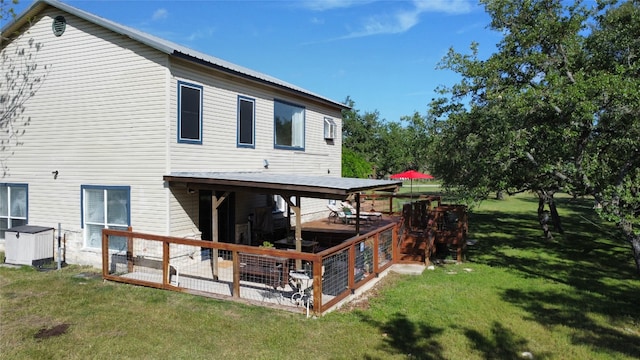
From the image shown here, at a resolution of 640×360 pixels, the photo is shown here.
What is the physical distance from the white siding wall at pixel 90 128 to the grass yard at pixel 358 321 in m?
1.95

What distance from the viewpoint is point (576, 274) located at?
10.3 meters

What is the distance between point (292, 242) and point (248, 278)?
6.84 ft

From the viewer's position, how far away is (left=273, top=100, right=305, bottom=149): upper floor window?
535 inches

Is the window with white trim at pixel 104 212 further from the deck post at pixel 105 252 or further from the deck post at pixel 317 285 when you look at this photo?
the deck post at pixel 317 285

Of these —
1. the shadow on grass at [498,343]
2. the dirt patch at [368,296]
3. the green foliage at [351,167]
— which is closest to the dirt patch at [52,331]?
the dirt patch at [368,296]

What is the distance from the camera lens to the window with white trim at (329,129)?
1684 centimetres

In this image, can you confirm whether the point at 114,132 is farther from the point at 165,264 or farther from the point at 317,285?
the point at 317,285

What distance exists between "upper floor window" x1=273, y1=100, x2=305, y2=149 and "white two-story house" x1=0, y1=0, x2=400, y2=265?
70cm

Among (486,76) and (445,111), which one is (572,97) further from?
(445,111)

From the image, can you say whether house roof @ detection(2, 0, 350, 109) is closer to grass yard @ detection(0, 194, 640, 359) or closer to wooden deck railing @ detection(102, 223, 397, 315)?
wooden deck railing @ detection(102, 223, 397, 315)

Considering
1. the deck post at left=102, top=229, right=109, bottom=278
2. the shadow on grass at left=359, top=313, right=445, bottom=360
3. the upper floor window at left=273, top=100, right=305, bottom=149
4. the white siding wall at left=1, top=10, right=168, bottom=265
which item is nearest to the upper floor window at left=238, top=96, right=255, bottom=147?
the upper floor window at left=273, top=100, right=305, bottom=149

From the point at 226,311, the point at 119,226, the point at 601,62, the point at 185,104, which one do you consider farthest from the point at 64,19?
the point at 601,62

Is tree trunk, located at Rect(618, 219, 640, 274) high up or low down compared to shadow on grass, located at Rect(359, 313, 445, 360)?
up

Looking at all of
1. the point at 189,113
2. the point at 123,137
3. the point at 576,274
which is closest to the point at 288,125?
the point at 189,113
